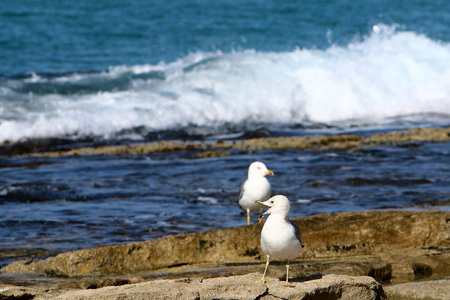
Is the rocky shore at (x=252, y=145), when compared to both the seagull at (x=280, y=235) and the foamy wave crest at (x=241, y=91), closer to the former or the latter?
the foamy wave crest at (x=241, y=91)

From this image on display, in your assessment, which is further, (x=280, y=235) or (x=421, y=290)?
(x=421, y=290)

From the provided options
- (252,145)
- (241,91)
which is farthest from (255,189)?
(241,91)

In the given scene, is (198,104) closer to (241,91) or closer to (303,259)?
(241,91)

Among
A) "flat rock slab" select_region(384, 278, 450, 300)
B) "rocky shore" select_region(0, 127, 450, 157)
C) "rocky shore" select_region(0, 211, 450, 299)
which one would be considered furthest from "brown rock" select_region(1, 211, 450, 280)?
"rocky shore" select_region(0, 127, 450, 157)

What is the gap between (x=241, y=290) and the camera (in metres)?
4.13

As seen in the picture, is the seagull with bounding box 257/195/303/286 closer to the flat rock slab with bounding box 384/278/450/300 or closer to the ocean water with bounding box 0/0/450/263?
the flat rock slab with bounding box 384/278/450/300

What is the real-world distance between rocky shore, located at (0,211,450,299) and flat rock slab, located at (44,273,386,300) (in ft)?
1.93

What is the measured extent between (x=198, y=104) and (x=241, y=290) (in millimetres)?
10879

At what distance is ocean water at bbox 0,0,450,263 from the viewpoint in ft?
26.9

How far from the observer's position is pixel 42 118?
13641 mm

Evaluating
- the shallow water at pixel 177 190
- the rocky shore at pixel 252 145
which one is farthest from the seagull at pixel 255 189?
the rocky shore at pixel 252 145

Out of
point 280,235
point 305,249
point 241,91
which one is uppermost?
point 241,91

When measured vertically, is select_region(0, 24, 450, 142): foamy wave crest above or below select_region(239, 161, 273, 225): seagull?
above

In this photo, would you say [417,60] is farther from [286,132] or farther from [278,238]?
[278,238]
